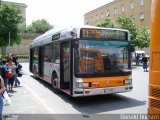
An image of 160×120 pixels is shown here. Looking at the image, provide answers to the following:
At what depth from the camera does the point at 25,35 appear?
219 ft

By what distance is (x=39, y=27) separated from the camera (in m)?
101

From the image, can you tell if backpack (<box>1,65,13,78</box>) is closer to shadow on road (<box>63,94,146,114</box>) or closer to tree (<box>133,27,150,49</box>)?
shadow on road (<box>63,94,146,114</box>)

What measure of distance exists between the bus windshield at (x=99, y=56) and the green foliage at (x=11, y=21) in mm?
31438

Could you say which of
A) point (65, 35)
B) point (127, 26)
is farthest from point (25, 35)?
point (65, 35)

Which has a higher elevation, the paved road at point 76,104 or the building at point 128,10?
the building at point 128,10

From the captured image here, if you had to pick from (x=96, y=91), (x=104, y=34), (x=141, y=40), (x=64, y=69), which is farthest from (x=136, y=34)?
(x=96, y=91)

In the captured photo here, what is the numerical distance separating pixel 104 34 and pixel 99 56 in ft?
3.12

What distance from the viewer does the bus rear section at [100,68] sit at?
1009 cm

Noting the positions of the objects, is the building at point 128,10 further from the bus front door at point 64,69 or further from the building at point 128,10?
the bus front door at point 64,69

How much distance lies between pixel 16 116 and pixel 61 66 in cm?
371

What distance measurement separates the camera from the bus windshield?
10188 mm

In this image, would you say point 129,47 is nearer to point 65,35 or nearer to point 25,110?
point 65,35

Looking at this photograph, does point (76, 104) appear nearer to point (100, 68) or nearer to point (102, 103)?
point (102, 103)

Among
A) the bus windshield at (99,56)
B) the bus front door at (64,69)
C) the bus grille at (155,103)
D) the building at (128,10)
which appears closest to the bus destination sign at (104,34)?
the bus windshield at (99,56)
